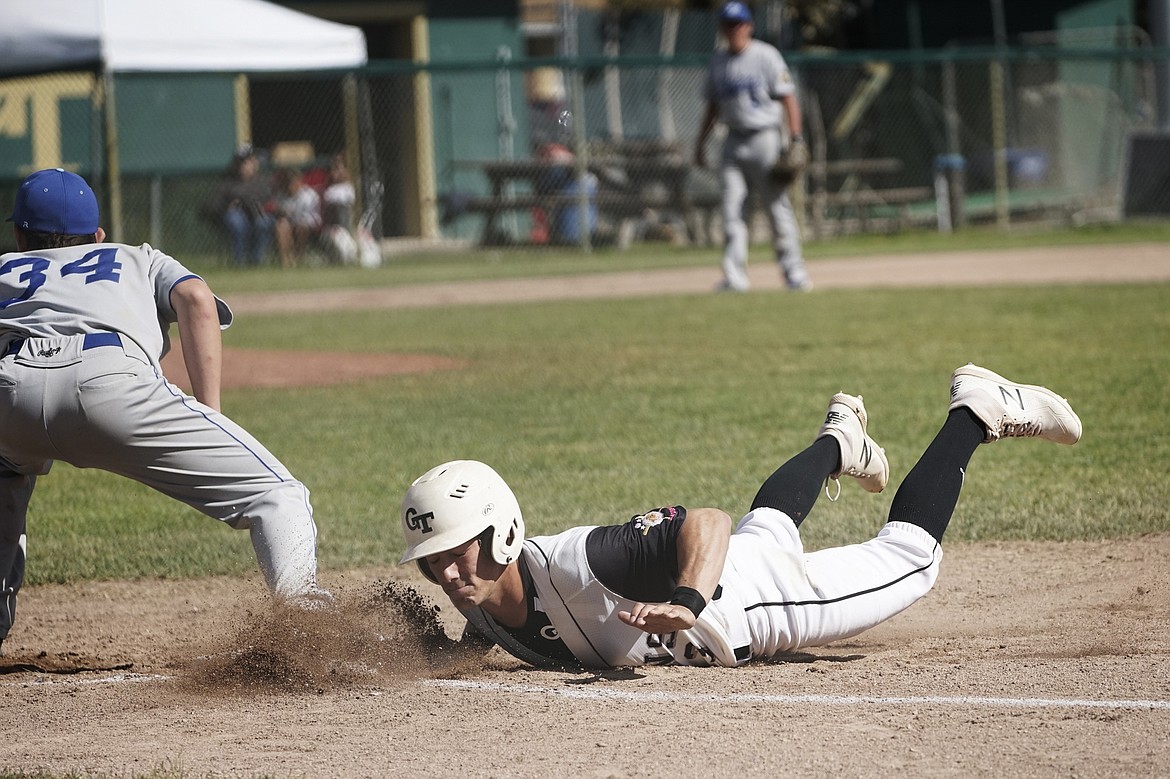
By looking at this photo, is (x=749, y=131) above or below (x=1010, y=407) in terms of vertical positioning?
above

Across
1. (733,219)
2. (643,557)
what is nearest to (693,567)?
(643,557)

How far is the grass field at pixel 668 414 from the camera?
602cm

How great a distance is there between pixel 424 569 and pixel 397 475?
131 inches

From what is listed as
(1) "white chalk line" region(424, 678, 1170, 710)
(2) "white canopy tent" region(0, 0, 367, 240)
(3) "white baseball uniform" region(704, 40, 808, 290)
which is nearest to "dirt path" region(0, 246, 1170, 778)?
(1) "white chalk line" region(424, 678, 1170, 710)

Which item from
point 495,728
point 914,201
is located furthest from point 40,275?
point 914,201

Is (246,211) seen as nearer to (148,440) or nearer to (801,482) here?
(148,440)

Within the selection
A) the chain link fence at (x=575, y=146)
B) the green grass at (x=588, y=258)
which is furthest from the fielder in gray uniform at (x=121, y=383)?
the chain link fence at (x=575, y=146)

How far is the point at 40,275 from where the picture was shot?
4.05 m

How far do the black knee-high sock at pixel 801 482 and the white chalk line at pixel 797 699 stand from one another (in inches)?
25.9

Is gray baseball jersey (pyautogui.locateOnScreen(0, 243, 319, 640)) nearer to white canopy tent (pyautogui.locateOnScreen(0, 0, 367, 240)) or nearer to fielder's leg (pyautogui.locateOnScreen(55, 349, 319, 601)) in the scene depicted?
fielder's leg (pyautogui.locateOnScreen(55, 349, 319, 601))

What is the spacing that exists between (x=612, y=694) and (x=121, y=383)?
1.58 metres

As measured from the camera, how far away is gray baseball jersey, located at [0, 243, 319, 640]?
390cm

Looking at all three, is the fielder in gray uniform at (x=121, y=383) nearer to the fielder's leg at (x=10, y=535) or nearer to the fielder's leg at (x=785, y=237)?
the fielder's leg at (x=10, y=535)

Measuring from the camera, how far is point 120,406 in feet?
12.8
